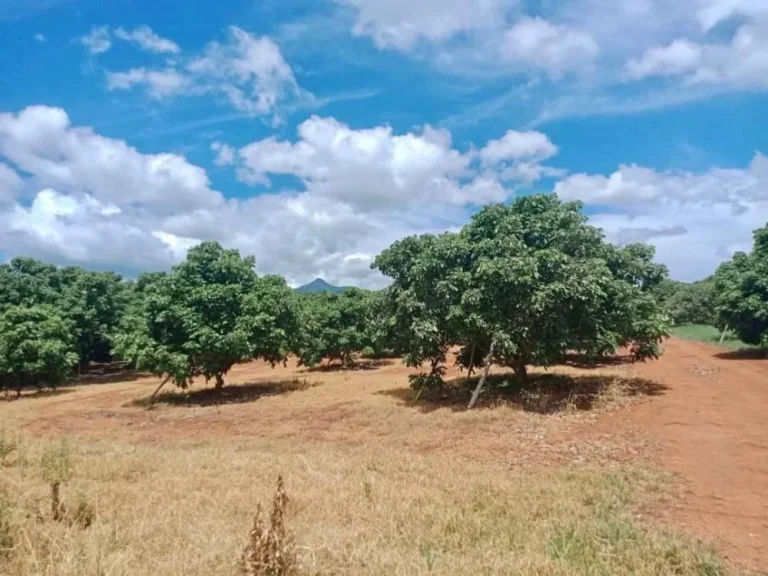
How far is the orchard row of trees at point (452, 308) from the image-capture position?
47.3 feet

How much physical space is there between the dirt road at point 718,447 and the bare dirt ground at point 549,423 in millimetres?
26

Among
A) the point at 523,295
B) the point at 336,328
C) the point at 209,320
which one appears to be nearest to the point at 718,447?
the point at 523,295

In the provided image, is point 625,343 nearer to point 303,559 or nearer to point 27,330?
point 303,559

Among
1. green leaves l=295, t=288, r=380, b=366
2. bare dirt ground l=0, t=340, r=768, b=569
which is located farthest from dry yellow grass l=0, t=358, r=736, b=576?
green leaves l=295, t=288, r=380, b=366

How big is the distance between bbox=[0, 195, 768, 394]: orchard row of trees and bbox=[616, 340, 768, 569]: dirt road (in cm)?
241

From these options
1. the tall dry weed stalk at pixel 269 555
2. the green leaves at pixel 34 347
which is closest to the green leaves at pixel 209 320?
the green leaves at pixel 34 347

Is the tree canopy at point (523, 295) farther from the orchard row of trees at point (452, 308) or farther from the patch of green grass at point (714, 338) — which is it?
the patch of green grass at point (714, 338)

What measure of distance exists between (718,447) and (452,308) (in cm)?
688

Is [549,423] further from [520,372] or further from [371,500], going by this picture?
[371,500]

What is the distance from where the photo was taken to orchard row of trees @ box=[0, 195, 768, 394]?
47.3ft

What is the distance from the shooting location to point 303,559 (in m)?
5.11

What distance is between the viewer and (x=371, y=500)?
735 cm

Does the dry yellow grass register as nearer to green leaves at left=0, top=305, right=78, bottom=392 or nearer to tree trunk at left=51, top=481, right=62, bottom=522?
tree trunk at left=51, top=481, right=62, bottom=522

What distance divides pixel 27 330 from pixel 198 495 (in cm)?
2167
